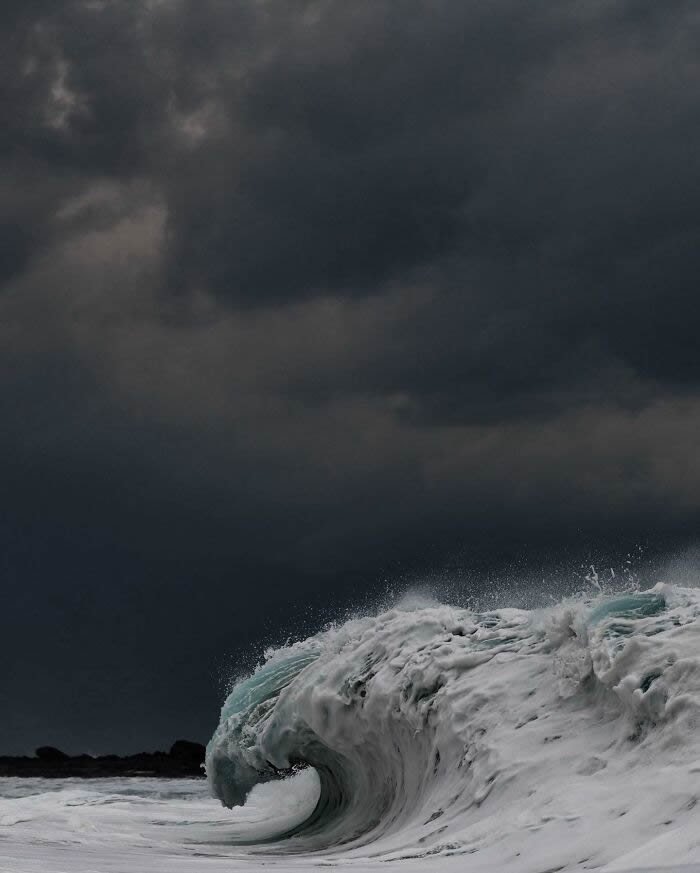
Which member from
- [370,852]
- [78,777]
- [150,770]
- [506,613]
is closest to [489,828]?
[370,852]

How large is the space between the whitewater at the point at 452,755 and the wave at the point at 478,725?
0.02m

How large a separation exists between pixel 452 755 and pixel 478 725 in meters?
0.42

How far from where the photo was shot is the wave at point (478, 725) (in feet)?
23.3

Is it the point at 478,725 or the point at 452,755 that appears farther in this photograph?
the point at 452,755

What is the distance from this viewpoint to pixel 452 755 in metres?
9.33

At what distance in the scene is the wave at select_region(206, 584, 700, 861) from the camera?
7.10 meters

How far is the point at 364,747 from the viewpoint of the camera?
37.1 feet

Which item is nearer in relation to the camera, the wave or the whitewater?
the whitewater

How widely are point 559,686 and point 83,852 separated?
3.98 meters

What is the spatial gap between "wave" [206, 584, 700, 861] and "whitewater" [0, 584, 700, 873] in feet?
0.06

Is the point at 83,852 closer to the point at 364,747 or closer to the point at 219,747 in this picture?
the point at 364,747

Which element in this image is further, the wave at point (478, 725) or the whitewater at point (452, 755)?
the wave at point (478, 725)

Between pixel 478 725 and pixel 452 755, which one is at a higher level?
pixel 478 725

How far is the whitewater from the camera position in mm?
6629
